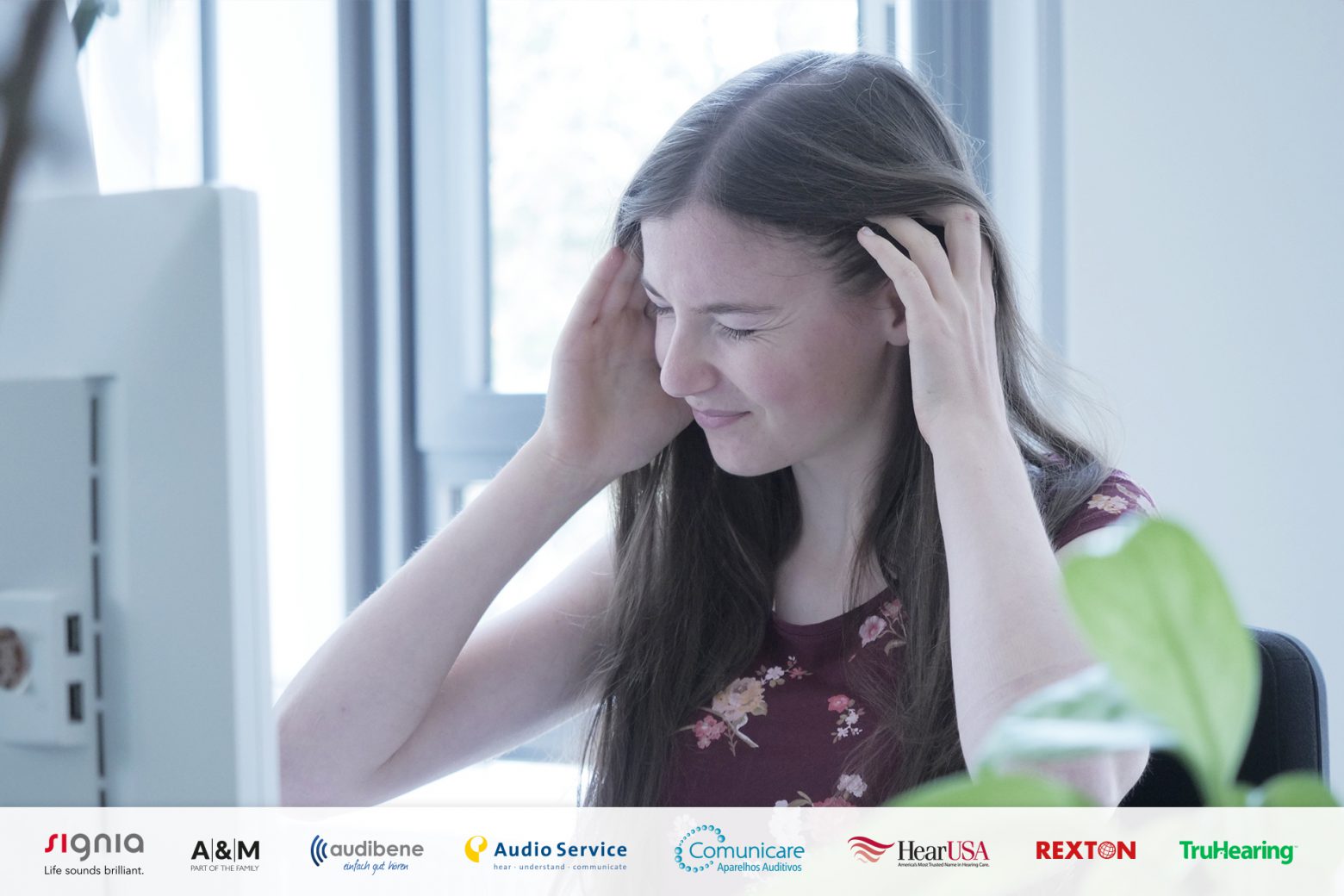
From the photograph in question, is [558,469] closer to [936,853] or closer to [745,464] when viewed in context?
[745,464]

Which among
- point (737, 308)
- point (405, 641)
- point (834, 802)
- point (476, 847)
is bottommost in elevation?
point (476, 847)

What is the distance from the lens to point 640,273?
47.4 inches

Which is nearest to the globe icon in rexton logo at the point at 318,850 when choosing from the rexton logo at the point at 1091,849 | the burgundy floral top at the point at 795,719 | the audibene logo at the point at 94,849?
the burgundy floral top at the point at 795,719

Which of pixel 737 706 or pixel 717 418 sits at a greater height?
pixel 717 418

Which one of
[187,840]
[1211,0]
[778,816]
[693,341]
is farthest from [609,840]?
[1211,0]

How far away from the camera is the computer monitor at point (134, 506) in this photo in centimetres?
44

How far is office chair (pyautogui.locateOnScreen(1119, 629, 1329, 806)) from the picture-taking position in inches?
32.1

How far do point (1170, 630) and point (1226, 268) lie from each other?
4.91ft

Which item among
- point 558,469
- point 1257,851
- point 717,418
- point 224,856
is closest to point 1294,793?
point 1257,851

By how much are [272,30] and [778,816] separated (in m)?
1.58

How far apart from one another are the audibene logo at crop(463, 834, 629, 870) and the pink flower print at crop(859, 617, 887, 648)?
1.04ft

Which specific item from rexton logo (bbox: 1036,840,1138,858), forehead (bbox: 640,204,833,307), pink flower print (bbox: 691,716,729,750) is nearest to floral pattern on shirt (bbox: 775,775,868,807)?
pink flower print (bbox: 691,716,729,750)

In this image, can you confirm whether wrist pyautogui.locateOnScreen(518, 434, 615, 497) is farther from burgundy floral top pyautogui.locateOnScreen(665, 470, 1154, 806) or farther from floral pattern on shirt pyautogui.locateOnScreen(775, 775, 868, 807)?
floral pattern on shirt pyautogui.locateOnScreen(775, 775, 868, 807)

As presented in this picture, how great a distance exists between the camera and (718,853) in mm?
1123
